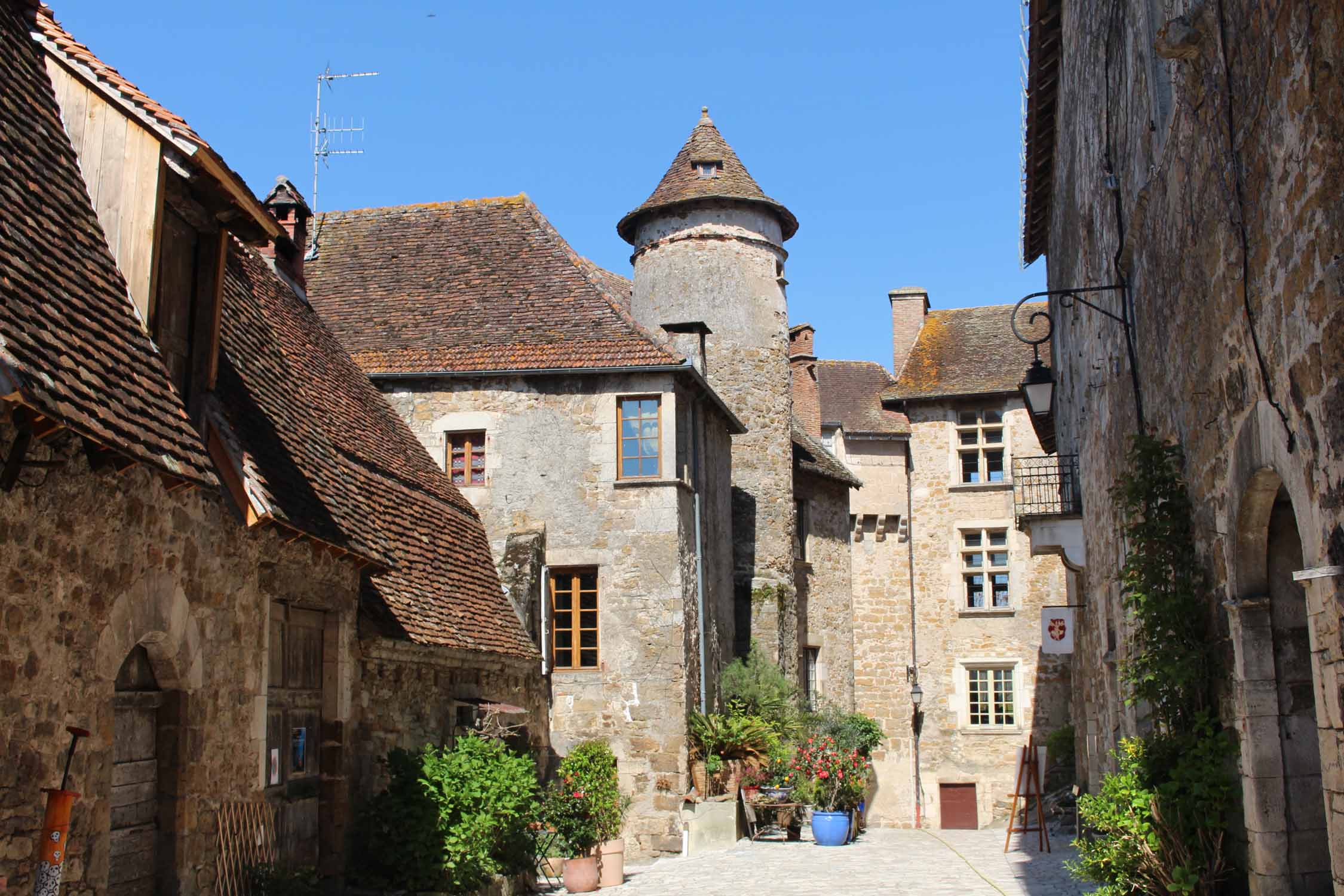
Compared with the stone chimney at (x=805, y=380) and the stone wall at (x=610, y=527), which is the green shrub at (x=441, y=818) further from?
the stone chimney at (x=805, y=380)

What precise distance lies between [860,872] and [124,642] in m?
9.58

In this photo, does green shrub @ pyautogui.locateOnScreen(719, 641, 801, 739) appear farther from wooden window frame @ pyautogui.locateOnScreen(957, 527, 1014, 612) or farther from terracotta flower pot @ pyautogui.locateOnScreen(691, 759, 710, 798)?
wooden window frame @ pyautogui.locateOnScreen(957, 527, 1014, 612)

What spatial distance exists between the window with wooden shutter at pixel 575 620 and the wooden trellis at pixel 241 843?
329 inches

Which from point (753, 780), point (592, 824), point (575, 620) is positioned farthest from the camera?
point (753, 780)

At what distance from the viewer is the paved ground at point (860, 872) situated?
12867mm

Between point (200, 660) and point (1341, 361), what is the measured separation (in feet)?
21.8

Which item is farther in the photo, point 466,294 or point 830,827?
point 466,294

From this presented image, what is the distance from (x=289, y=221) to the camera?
634 inches

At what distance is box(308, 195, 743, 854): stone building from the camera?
17500mm

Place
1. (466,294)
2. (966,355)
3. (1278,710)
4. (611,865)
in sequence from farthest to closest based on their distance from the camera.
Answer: (966,355) → (466,294) → (611,865) → (1278,710)

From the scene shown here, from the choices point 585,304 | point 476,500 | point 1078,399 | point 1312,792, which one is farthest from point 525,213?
point 1312,792

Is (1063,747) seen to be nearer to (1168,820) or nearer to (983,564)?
(983,564)

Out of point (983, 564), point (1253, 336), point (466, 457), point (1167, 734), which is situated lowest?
point (1167, 734)

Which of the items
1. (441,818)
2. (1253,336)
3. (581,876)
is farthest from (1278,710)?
(581,876)
